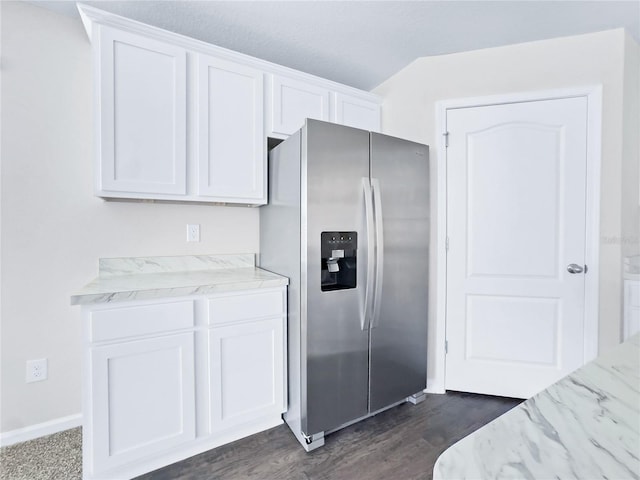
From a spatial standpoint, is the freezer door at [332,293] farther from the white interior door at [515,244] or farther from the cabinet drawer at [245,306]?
the white interior door at [515,244]

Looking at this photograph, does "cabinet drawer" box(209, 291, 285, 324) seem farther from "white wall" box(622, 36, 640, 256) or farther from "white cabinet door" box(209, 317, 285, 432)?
"white wall" box(622, 36, 640, 256)

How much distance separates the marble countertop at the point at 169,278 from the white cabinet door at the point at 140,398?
23 centimetres

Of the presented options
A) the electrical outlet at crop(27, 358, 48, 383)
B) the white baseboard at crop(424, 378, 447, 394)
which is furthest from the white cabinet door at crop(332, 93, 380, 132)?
the electrical outlet at crop(27, 358, 48, 383)

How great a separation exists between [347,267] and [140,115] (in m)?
1.47

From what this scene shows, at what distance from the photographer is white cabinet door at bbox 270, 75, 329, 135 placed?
214 centimetres

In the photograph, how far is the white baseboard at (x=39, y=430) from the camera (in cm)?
174

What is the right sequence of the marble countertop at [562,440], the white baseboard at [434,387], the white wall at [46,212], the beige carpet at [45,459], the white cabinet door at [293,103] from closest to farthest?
the marble countertop at [562,440], the beige carpet at [45,459], the white wall at [46,212], the white cabinet door at [293,103], the white baseboard at [434,387]

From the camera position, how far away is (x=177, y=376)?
1578 mm

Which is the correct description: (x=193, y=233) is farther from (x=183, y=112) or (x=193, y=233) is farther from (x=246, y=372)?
(x=246, y=372)

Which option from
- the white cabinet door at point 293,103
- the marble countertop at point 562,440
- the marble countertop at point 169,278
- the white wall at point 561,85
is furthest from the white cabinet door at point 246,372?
the marble countertop at point 562,440

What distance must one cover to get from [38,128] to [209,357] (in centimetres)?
169

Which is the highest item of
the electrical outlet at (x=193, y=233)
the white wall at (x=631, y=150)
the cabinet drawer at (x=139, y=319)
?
the white wall at (x=631, y=150)

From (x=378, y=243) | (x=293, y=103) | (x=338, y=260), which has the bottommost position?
(x=338, y=260)

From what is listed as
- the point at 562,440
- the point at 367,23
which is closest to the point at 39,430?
the point at 562,440
